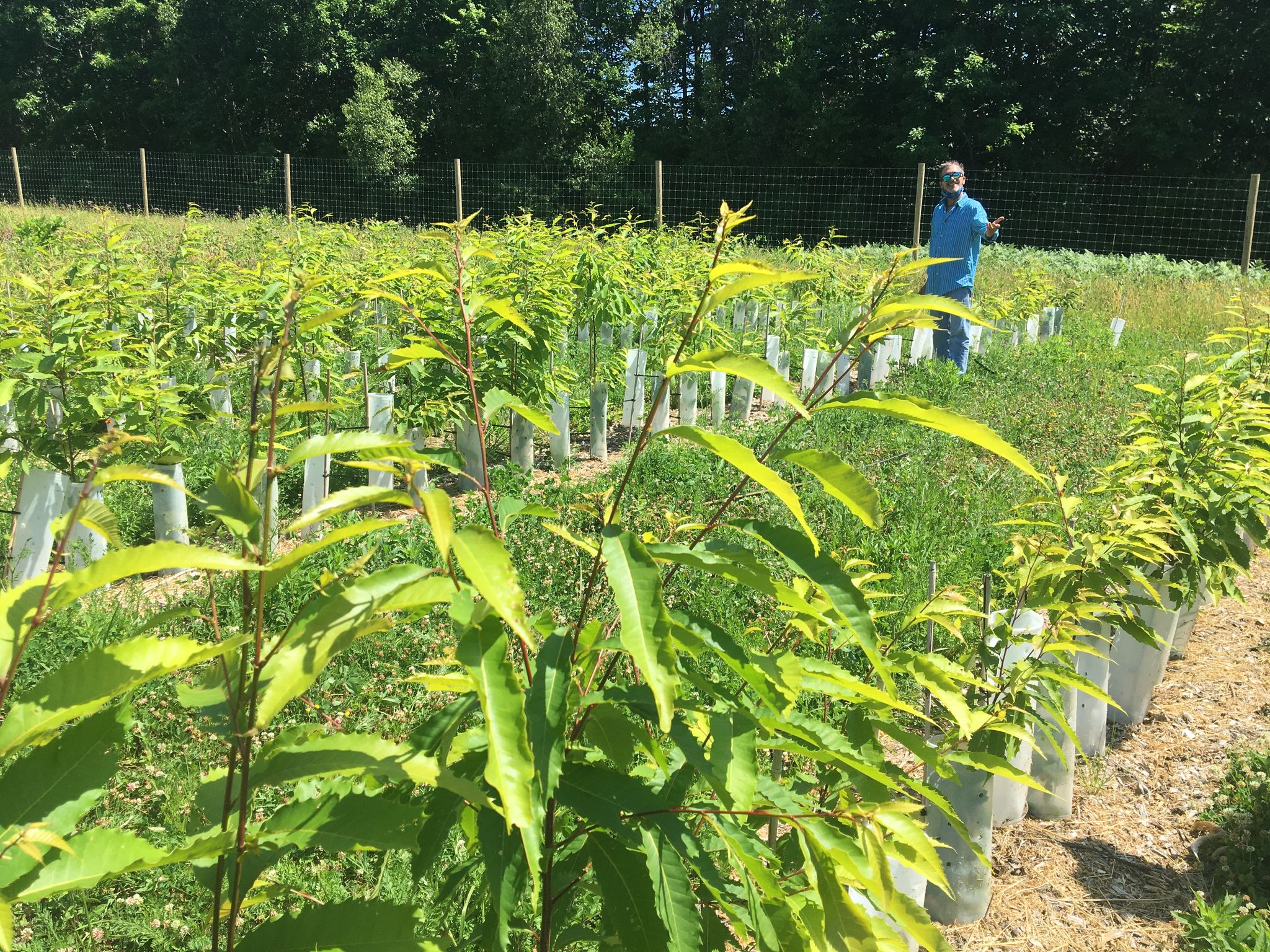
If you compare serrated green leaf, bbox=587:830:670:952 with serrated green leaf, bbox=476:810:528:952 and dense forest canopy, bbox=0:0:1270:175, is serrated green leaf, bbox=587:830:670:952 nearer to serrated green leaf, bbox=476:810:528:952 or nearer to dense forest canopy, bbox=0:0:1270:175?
serrated green leaf, bbox=476:810:528:952

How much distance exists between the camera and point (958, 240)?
7.84 meters

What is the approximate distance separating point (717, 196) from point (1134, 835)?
19796 mm

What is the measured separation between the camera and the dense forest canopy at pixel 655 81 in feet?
79.4

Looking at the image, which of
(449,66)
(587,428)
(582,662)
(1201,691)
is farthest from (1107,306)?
(449,66)

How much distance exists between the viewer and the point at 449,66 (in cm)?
3369

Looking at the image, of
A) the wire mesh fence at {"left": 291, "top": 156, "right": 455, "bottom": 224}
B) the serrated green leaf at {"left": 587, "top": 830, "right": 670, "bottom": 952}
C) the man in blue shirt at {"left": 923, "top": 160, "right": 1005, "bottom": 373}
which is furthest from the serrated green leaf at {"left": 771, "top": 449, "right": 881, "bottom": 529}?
the wire mesh fence at {"left": 291, "top": 156, "right": 455, "bottom": 224}

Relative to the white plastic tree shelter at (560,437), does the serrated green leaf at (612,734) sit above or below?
above

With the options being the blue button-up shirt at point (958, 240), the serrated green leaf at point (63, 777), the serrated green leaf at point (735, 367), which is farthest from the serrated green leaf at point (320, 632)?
the blue button-up shirt at point (958, 240)

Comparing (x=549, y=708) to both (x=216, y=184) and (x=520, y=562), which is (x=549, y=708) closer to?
(x=520, y=562)

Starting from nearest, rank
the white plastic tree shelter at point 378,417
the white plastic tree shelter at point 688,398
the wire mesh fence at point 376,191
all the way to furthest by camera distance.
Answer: the white plastic tree shelter at point 378,417 → the white plastic tree shelter at point 688,398 → the wire mesh fence at point 376,191

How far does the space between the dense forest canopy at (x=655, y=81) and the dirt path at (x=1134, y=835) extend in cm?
2380

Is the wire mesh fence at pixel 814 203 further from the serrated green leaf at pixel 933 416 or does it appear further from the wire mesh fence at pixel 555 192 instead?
the serrated green leaf at pixel 933 416

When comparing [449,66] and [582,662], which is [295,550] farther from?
[449,66]

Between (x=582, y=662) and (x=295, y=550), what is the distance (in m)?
0.45
